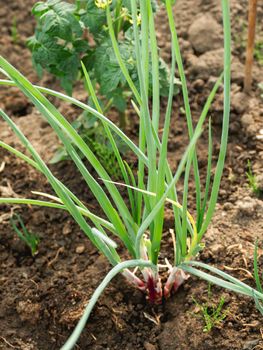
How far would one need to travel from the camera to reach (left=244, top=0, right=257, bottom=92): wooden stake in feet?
6.45

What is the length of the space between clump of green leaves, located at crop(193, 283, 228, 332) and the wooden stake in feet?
2.70

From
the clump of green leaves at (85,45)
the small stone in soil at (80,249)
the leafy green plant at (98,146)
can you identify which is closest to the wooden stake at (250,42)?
the clump of green leaves at (85,45)

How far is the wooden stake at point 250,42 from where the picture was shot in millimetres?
1966

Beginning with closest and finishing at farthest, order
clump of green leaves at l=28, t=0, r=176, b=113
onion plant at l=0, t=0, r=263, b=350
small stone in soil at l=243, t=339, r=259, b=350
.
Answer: onion plant at l=0, t=0, r=263, b=350 → small stone in soil at l=243, t=339, r=259, b=350 → clump of green leaves at l=28, t=0, r=176, b=113

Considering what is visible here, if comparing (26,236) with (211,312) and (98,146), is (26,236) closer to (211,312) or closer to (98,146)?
(98,146)

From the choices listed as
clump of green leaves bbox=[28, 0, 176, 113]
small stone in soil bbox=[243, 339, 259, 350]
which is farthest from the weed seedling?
small stone in soil bbox=[243, 339, 259, 350]

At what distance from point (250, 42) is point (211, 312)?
3.08 feet

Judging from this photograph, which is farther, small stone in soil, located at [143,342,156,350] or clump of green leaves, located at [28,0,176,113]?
clump of green leaves, located at [28,0,176,113]

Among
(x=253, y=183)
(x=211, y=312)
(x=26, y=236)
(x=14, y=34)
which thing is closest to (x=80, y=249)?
(x=26, y=236)

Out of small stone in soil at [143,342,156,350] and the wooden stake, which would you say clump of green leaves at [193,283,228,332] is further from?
the wooden stake

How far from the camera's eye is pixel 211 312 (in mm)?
1647

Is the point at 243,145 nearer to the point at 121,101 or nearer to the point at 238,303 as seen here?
the point at 121,101

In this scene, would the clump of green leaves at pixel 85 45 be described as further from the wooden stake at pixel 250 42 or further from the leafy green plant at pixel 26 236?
the leafy green plant at pixel 26 236

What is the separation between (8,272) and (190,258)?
23.0 inches
